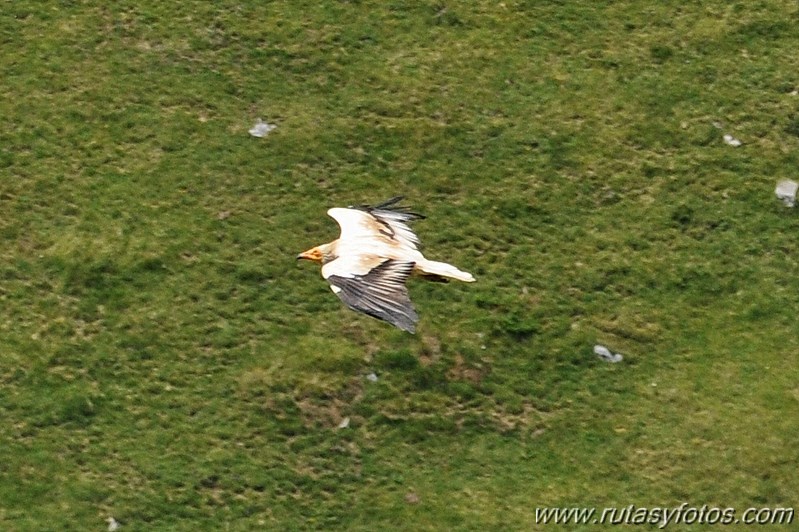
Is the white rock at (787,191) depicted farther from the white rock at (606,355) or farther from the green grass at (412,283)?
the white rock at (606,355)

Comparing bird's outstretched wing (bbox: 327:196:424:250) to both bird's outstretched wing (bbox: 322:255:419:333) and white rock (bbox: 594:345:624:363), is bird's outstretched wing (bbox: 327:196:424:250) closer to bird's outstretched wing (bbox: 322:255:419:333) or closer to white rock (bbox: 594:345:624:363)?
bird's outstretched wing (bbox: 322:255:419:333)

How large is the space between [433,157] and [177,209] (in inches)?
102

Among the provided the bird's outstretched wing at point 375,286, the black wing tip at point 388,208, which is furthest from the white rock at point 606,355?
the bird's outstretched wing at point 375,286

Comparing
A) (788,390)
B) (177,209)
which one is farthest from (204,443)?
(788,390)

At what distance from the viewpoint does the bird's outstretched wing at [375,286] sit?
10.5 m

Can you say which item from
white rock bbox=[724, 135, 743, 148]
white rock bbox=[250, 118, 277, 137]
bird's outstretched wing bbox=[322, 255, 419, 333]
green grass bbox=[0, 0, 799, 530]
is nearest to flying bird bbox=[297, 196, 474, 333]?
bird's outstretched wing bbox=[322, 255, 419, 333]

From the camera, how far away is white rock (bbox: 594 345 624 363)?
13.9 m

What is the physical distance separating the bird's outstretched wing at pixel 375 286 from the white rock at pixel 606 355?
2.97 meters

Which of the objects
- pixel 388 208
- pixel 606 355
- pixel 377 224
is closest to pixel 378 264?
pixel 377 224

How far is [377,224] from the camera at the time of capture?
12867 mm

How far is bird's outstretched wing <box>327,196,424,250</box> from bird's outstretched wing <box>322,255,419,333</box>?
868 millimetres

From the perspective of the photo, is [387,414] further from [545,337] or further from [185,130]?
[185,130]

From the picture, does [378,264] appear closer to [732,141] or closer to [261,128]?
[261,128]

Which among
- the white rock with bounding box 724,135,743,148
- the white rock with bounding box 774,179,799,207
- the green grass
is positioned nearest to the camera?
the green grass
